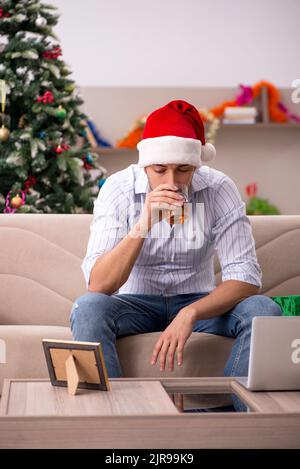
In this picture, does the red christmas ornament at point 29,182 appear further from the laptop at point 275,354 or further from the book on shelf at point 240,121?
the book on shelf at point 240,121

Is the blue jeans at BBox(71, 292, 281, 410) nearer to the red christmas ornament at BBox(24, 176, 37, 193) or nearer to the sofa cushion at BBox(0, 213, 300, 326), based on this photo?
the sofa cushion at BBox(0, 213, 300, 326)

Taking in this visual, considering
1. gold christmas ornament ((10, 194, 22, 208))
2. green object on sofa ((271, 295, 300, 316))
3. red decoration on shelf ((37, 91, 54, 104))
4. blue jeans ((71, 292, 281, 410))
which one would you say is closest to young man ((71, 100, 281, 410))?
blue jeans ((71, 292, 281, 410))

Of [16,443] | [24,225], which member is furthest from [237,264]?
[16,443]

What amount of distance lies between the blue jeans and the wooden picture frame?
1.38ft

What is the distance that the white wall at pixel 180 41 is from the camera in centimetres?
685

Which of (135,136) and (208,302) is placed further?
(135,136)

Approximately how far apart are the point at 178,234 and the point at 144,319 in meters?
0.32

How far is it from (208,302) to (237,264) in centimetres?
24

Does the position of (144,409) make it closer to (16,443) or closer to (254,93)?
(16,443)

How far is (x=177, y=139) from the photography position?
251cm

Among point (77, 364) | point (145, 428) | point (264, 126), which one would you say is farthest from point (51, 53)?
point (264, 126)

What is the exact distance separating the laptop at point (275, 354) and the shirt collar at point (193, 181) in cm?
102

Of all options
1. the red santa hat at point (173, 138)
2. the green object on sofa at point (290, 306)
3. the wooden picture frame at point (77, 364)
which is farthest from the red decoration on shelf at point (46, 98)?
the wooden picture frame at point (77, 364)

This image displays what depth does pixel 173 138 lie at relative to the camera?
2514 millimetres
